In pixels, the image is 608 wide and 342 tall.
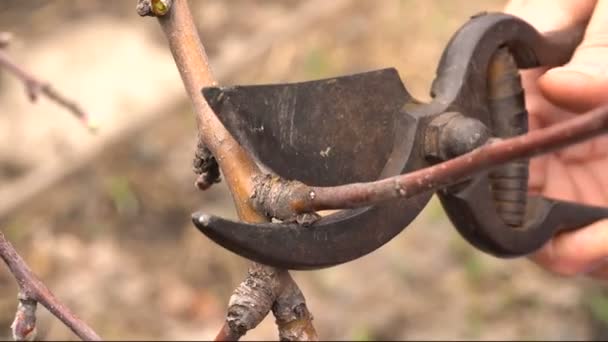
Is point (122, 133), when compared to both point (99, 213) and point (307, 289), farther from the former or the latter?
point (307, 289)

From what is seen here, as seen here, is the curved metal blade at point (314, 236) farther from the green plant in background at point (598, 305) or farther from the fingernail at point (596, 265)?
the green plant in background at point (598, 305)

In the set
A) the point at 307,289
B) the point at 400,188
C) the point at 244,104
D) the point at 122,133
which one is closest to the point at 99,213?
the point at 122,133

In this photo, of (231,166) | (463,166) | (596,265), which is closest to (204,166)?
(231,166)

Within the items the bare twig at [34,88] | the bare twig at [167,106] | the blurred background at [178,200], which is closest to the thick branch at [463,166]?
the bare twig at [34,88]

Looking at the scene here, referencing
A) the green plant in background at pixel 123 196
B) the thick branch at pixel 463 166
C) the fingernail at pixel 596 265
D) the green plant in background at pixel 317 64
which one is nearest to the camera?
the thick branch at pixel 463 166

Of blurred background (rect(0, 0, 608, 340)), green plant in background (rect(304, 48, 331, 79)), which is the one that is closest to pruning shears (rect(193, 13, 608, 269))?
blurred background (rect(0, 0, 608, 340))

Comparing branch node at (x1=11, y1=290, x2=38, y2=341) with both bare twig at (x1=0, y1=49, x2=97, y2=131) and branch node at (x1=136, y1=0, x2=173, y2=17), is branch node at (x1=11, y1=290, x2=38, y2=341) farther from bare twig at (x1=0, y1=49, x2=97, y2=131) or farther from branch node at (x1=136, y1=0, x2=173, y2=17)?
bare twig at (x1=0, y1=49, x2=97, y2=131)
